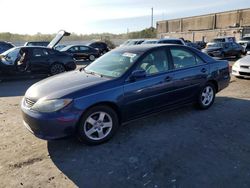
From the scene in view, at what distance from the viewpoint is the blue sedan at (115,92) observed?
4172mm

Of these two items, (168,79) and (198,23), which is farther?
(198,23)

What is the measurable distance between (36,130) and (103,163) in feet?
3.77

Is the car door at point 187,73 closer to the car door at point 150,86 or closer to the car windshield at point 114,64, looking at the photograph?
the car door at point 150,86

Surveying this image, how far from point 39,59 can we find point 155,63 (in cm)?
778

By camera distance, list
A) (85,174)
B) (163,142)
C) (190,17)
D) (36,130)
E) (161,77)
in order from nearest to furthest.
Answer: (85,174) → (36,130) → (163,142) → (161,77) → (190,17)

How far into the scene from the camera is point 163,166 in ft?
12.5

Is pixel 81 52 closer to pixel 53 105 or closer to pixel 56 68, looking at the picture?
pixel 56 68

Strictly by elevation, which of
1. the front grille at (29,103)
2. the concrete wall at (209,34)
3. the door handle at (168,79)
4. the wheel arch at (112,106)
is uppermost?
the concrete wall at (209,34)

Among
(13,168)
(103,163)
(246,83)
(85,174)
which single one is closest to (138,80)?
(103,163)

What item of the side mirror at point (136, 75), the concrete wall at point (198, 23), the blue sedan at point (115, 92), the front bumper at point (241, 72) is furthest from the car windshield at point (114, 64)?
the concrete wall at point (198, 23)

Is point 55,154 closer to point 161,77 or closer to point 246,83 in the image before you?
point 161,77

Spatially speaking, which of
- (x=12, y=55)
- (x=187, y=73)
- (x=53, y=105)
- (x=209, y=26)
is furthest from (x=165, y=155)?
Answer: (x=209, y=26)

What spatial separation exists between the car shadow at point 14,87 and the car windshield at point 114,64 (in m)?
4.07

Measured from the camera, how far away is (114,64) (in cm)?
525
